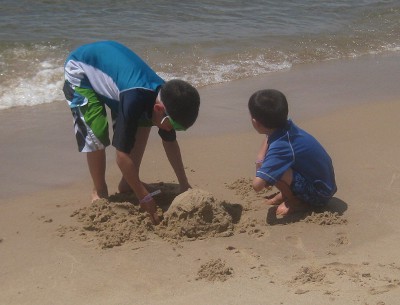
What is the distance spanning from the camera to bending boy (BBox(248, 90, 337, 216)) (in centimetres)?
399

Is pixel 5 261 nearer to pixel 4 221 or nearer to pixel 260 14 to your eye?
pixel 4 221

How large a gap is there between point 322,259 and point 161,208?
1.19 m

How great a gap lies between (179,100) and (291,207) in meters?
0.95

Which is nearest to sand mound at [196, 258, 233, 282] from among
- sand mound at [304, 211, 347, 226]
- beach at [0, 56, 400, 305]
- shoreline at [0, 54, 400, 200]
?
beach at [0, 56, 400, 305]

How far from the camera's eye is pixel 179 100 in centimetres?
378

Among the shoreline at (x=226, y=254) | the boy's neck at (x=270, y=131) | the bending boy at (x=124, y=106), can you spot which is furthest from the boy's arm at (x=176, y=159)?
the boy's neck at (x=270, y=131)

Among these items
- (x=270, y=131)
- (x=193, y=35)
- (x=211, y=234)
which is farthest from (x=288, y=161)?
(x=193, y=35)

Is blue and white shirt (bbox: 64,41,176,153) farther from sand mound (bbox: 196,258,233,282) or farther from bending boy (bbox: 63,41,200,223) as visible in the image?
sand mound (bbox: 196,258,233,282)

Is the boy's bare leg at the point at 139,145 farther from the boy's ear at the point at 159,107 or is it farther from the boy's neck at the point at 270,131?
the boy's neck at the point at 270,131

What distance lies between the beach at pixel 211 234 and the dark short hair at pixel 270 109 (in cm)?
53

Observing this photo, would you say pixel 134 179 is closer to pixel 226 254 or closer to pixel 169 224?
pixel 169 224

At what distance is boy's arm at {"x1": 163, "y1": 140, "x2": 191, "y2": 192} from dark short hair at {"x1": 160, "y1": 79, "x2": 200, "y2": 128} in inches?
22.2

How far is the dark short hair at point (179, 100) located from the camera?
379 cm

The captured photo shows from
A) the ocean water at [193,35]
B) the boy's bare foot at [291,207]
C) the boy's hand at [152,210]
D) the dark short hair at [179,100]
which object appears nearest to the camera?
the dark short hair at [179,100]
